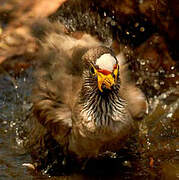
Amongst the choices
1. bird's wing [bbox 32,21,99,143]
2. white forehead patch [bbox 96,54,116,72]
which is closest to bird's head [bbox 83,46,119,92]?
white forehead patch [bbox 96,54,116,72]

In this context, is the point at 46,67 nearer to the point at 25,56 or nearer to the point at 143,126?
the point at 143,126

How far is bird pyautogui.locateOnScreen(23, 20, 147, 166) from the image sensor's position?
365 centimetres

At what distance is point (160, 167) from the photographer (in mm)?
4016

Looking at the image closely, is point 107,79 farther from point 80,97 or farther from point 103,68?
point 80,97

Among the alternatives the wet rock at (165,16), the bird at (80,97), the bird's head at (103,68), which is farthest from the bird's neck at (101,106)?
the wet rock at (165,16)

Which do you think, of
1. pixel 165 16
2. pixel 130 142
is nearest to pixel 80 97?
pixel 130 142

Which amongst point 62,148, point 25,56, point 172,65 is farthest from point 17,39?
point 62,148

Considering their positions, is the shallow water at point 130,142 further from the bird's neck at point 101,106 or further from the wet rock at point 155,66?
the bird's neck at point 101,106

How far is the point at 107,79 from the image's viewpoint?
3.39 meters

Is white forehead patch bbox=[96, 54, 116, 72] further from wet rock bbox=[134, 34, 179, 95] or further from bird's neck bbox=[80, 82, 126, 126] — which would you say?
wet rock bbox=[134, 34, 179, 95]

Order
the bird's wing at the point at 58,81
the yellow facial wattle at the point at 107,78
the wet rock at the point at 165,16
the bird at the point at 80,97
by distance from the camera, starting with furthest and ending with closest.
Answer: the wet rock at the point at 165,16, the bird's wing at the point at 58,81, the bird at the point at 80,97, the yellow facial wattle at the point at 107,78

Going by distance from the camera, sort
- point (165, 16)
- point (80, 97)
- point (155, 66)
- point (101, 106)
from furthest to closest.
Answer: point (155, 66), point (165, 16), point (80, 97), point (101, 106)

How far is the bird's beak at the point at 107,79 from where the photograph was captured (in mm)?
3384

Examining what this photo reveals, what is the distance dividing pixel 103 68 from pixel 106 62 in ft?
0.17
